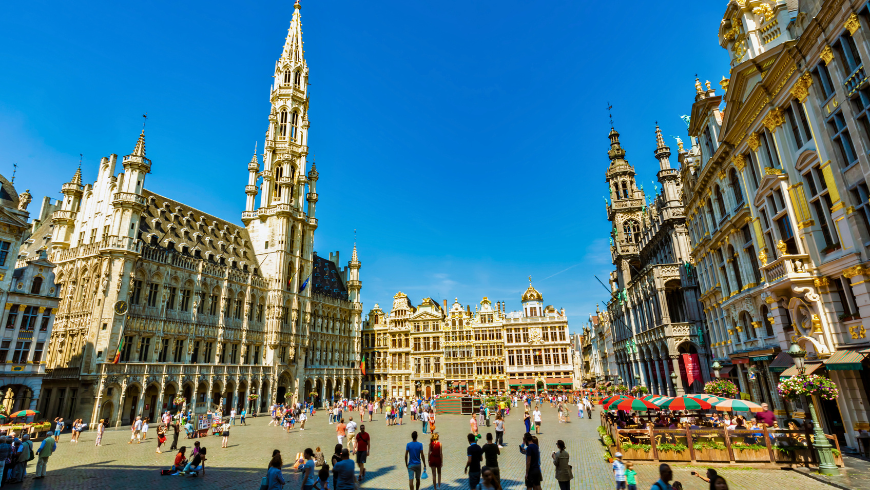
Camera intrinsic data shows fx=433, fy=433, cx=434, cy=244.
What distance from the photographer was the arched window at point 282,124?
2724 inches

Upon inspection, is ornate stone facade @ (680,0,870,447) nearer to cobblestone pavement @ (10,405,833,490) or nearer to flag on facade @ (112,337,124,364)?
cobblestone pavement @ (10,405,833,490)

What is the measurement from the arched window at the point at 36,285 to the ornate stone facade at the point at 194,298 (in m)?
6.22

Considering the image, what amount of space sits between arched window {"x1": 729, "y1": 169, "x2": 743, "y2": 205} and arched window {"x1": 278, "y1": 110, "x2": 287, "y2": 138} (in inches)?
2424

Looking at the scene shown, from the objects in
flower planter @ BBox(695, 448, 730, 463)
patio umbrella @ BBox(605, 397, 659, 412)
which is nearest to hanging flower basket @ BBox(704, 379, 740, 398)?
patio umbrella @ BBox(605, 397, 659, 412)

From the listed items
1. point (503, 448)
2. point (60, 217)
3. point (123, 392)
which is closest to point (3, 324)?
point (123, 392)

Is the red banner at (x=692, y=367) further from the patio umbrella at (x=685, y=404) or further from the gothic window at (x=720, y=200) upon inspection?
the patio umbrella at (x=685, y=404)

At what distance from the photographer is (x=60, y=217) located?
45.6m

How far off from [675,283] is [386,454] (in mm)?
29586

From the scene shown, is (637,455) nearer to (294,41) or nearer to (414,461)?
(414,461)

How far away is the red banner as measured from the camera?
33.8m

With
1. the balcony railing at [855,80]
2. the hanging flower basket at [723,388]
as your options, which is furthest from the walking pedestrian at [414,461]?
the hanging flower basket at [723,388]

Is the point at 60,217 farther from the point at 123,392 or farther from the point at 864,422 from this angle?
the point at 864,422

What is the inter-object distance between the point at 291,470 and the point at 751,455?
16990 millimetres

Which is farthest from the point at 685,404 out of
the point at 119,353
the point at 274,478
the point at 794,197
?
the point at 119,353
